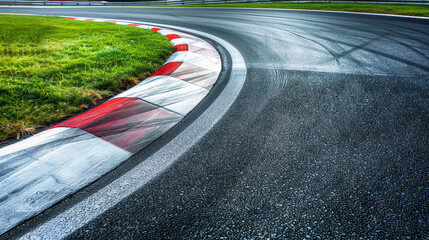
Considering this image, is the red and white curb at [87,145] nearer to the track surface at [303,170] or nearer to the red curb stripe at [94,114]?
the red curb stripe at [94,114]

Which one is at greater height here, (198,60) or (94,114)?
(198,60)

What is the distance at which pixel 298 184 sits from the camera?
1888mm

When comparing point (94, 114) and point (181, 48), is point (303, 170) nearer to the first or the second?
point (94, 114)

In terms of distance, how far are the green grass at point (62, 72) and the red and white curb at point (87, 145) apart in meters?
0.35

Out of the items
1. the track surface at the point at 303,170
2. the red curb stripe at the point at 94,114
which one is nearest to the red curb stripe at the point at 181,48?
the track surface at the point at 303,170

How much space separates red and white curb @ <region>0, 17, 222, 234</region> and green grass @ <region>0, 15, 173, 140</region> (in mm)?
355

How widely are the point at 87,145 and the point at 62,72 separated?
8.18ft

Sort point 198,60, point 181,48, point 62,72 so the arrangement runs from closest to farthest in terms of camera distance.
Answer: point 62,72 < point 198,60 < point 181,48

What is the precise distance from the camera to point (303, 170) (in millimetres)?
2035

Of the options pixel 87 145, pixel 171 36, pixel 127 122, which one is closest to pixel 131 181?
pixel 87 145

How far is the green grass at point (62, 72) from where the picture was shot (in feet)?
9.98

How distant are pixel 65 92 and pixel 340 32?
757 centimetres

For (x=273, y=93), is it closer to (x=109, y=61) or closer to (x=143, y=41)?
(x=109, y=61)

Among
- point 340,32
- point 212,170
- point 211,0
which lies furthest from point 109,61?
point 211,0
